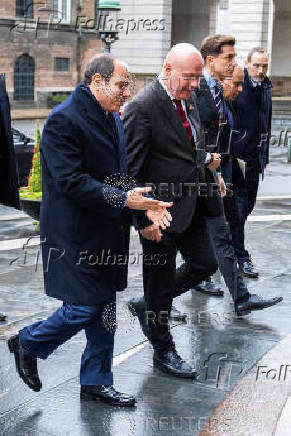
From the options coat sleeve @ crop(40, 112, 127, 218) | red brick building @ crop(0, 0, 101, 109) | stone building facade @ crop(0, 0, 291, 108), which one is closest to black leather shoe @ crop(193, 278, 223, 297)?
coat sleeve @ crop(40, 112, 127, 218)

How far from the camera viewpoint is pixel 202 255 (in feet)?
19.5

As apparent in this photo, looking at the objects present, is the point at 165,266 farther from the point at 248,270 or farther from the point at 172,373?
the point at 248,270

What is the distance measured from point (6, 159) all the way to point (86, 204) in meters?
1.74

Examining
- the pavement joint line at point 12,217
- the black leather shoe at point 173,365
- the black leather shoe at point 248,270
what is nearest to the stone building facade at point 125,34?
the pavement joint line at point 12,217

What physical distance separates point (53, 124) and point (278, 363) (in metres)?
2.35

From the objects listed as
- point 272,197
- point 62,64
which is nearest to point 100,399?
point 272,197

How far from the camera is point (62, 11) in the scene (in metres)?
44.0

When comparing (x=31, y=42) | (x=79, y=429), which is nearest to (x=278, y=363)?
(x=79, y=429)

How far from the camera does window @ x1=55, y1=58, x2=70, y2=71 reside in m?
43.3

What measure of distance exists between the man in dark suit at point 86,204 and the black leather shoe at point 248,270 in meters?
3.65

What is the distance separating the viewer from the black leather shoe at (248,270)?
28.0 feet

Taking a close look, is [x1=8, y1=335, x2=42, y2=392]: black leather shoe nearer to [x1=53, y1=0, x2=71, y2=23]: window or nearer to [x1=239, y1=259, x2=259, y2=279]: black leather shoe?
[x1=239, y1=259, x2=259, y2=279]: black leather shoe

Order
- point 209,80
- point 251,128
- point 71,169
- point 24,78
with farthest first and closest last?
point 24,78, point 251,128, point 209,80, point 71,169

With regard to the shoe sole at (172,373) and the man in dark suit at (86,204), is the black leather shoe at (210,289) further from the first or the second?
the man in dark suit at (86,204)
